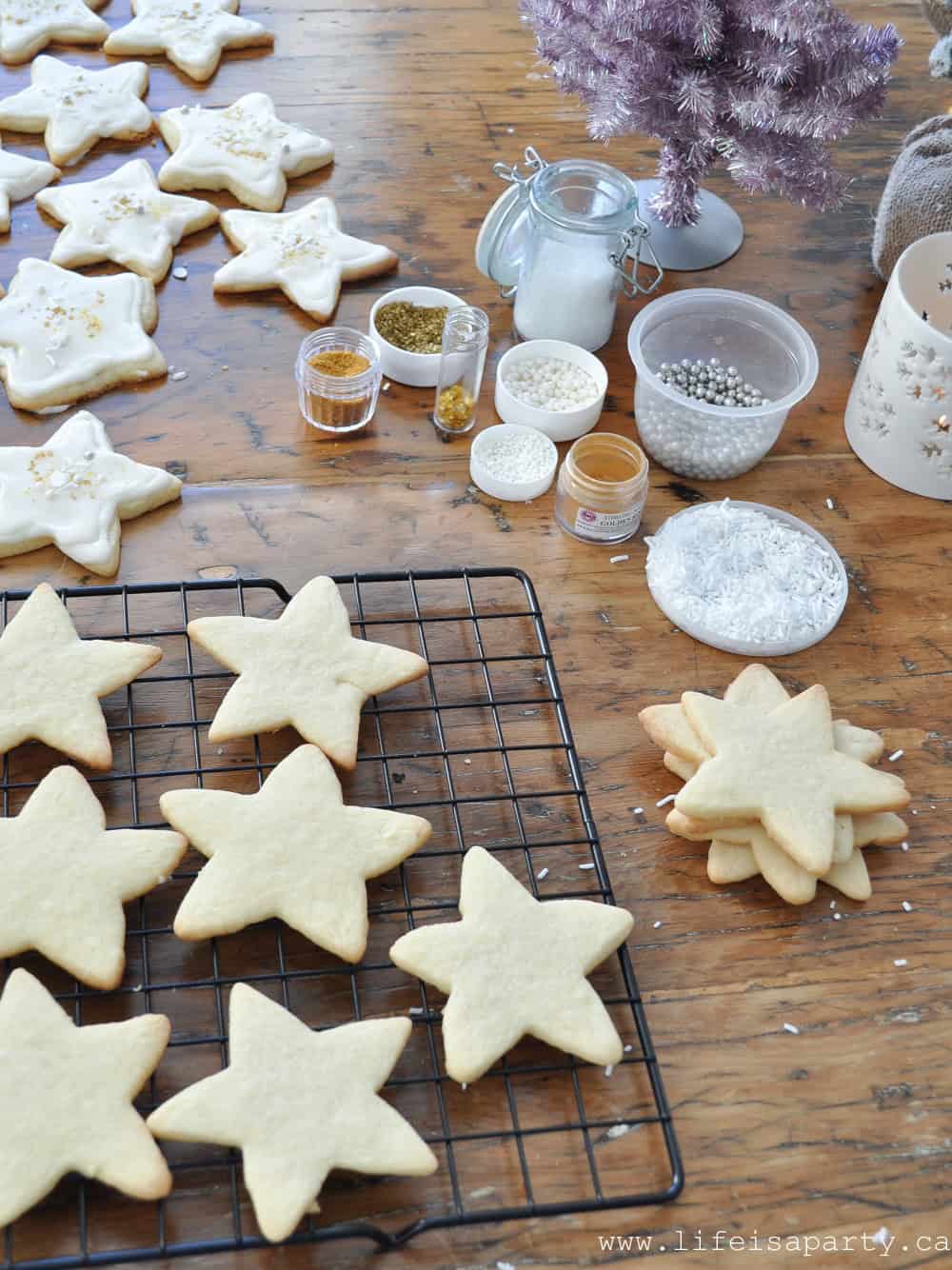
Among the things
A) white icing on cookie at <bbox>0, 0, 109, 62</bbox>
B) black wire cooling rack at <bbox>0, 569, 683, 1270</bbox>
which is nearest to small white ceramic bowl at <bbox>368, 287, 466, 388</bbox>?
black wire cooling rack at <bbox>0, 569, 683, 1270</bbox>

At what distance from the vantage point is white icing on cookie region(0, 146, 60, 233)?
196 cm

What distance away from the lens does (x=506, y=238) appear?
72.6 inches

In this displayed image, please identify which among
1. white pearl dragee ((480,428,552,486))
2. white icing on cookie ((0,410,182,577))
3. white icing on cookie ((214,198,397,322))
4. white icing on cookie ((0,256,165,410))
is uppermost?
white icing on cookie ((214,198,397,322))

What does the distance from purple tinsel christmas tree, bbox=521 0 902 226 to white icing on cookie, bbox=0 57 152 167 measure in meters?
0.75

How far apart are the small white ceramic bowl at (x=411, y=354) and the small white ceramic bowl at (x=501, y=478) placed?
15 centimetres

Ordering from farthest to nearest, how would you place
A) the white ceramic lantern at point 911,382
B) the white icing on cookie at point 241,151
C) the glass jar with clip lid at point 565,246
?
the white icing on cookie at point 241,151, the glass jar with clip lid at point 565,246, the white ceramic lantern at point 911,382

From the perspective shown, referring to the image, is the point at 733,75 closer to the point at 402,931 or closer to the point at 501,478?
the point at 501,478

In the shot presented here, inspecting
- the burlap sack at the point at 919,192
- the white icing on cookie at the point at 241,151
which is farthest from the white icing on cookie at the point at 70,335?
the burlap sack at the point at 919,192

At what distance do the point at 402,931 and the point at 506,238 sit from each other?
112 cm

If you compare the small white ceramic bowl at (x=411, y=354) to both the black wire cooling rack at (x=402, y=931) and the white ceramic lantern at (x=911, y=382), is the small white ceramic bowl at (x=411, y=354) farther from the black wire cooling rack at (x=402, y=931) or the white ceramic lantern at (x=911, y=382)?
the white ceramic lantern at (x=911, y=382)

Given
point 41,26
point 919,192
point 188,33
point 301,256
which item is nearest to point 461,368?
point 301,256

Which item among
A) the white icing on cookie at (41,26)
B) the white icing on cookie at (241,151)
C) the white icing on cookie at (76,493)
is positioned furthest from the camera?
the white icing on cookie at (41,26)

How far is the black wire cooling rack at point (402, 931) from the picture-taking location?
3.39ft

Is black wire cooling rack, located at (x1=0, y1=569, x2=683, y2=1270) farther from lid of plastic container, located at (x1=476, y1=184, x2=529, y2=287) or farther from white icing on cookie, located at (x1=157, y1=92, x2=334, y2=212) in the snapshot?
white icing on cookie, located at (x1=157, y1=92, x2=334, y2=212)
